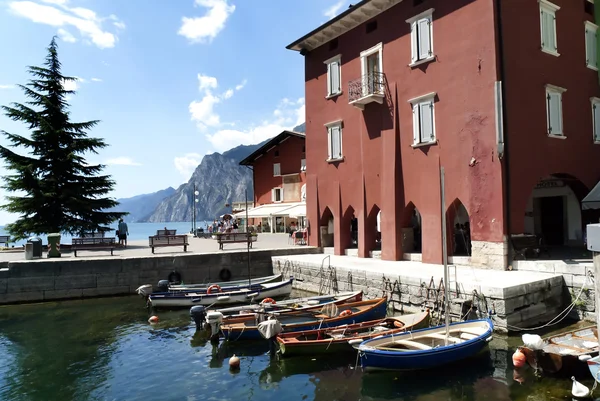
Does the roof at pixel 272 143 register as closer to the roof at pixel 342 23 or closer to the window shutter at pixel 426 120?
the roof at pixel 342 23

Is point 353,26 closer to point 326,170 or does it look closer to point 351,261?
point 326,170

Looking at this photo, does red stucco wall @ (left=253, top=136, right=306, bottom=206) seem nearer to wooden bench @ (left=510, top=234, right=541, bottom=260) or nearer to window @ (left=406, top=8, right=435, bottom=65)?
window @ (left=406, top=8, right=435, bottom=65)

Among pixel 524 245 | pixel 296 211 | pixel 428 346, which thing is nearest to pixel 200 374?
pixel 428 346

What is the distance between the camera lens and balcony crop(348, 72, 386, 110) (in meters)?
20.5

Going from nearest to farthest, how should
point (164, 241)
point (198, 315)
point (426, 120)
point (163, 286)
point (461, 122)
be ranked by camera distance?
point (198, 315)
point (461, 122)
point (163, 286)
point (426, 120)
point (164, 241)

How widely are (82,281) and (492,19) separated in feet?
67.5

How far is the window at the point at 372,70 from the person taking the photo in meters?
20.6

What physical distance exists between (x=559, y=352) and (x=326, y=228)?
16.5 m

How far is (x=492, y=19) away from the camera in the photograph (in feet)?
51.9

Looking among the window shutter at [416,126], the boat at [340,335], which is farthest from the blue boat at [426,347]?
the window shutter at [416,126]

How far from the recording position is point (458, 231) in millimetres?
19875

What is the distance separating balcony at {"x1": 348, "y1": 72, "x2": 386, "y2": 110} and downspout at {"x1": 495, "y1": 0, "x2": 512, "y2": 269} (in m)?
5.74

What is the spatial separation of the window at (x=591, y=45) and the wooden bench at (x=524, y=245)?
9178 mm

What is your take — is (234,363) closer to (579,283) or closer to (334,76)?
(579,283)
